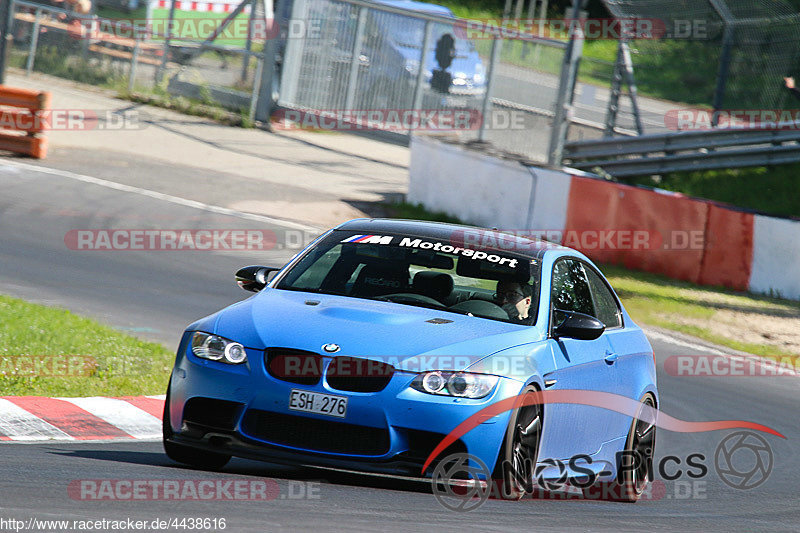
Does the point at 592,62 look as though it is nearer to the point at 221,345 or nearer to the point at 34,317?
the point at 34,317

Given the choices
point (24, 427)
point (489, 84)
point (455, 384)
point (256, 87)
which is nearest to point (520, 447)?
point (455, 384)

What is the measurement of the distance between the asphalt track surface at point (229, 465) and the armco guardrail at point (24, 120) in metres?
0.94

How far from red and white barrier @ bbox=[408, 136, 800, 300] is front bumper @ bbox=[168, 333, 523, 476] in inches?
442

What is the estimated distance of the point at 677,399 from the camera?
425 inches

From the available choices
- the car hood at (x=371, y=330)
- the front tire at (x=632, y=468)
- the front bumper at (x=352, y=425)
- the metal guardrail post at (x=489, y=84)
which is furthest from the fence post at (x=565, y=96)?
the front bumper at (x=352, y=425)

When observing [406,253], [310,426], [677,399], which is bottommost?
[677,399]

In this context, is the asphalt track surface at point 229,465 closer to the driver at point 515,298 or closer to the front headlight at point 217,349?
the front headlight at point 217,349

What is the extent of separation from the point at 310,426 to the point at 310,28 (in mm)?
20106

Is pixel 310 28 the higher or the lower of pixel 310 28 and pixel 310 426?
the higher

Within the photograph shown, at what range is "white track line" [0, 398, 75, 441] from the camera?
22.8ft

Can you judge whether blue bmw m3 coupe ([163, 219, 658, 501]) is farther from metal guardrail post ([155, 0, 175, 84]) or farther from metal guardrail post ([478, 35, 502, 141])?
metal guardrail post ([155, 0, 175, 84])

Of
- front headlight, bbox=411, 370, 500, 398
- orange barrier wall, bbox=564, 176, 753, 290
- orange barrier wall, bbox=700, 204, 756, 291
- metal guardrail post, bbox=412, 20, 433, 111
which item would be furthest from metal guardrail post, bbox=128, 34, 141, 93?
front headlight, bbox=411, 370, 500, 398

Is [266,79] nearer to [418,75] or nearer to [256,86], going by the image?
[256,86]

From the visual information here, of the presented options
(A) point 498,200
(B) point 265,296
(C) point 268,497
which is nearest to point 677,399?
(B) point 265,296
